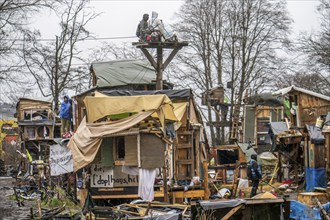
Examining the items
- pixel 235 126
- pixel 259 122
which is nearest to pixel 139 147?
pixel 259 122

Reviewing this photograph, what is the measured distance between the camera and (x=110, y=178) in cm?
2191

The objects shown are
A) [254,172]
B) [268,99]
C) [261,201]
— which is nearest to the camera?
[261,201]

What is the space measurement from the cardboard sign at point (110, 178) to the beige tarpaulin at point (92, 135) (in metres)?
0.64

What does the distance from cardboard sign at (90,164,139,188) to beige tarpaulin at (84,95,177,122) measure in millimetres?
1873

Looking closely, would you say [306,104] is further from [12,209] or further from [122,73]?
[12,209]

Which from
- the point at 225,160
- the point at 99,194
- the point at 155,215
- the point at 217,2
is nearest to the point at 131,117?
the point at 99,194

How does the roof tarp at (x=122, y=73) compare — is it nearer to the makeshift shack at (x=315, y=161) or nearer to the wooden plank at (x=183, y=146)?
the wooden plank at (x=183, y=146)

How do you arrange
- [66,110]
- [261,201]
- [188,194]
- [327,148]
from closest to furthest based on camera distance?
[261,201], [188,194], [327,148], [66,110]

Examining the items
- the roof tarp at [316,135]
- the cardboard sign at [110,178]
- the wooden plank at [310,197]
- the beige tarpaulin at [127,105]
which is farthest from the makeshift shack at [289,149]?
the cardboard sign at [110,178]

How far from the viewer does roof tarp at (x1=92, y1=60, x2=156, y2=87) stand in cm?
3042

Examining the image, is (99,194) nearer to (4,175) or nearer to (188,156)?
(188,156)

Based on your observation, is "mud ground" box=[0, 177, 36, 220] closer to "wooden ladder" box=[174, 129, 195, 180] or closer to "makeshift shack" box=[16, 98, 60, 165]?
"wooden ladder" box=[174, 129, 195, 180]

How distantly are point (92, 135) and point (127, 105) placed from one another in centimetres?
168

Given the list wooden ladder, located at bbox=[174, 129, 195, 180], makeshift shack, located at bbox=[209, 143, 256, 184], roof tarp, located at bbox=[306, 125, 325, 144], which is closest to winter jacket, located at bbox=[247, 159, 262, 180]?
wooden ladder, located at bbox=[174, 129, 195, 180]
